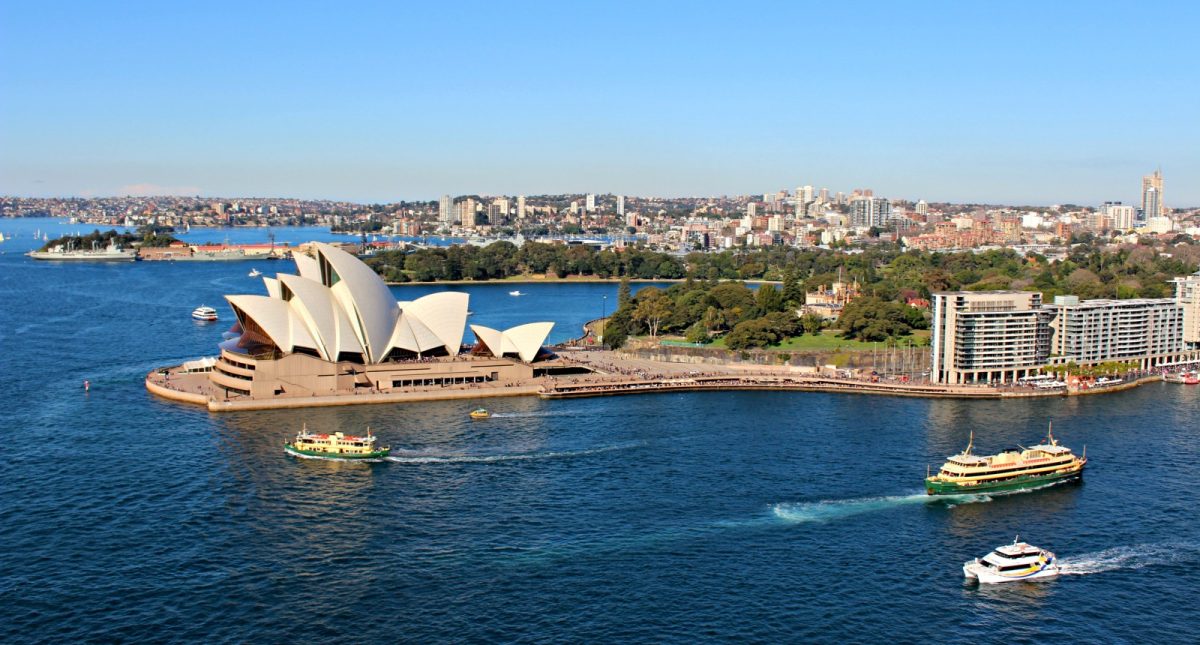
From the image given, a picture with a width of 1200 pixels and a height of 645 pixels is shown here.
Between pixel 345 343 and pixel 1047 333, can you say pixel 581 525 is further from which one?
pixel 1047 333

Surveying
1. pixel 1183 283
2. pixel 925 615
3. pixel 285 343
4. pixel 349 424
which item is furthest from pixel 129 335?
pixel 1183 283

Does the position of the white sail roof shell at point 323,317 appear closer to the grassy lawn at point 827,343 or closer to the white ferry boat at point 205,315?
the grassy lawn at point 827,343

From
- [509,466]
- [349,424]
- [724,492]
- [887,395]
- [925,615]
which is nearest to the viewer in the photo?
[925,615]

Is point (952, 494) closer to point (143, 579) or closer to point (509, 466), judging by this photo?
point (509, 466)

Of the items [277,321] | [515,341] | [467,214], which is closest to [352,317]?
[277,321]

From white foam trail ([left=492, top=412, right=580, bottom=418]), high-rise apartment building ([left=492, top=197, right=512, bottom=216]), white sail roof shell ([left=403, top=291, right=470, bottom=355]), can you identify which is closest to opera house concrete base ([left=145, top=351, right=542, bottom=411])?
white sail roof shell ([left=403, top=291, right=470, bottom=355])
